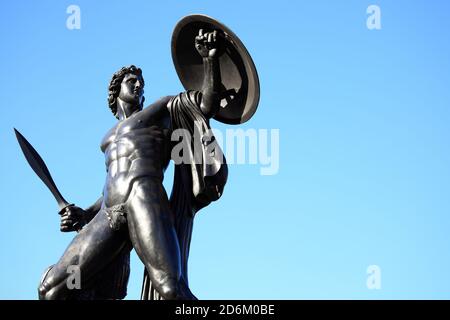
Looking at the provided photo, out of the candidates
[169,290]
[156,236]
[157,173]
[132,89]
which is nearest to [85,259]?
[156,236]

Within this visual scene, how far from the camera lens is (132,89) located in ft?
43.9

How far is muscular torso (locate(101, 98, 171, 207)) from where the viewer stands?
12172 millimetres

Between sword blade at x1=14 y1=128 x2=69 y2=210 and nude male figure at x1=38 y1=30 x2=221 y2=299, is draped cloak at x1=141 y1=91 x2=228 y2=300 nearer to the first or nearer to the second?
nude male figure at x1=38 y1=30 x2=221 y2=299

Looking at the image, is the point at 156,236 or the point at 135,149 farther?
the point at 135,149

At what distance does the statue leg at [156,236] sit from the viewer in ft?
37.0

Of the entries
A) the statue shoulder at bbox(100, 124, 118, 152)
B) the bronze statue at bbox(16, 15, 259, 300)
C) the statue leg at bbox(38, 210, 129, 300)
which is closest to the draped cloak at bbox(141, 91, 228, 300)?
the bronze statue at bbox(16, 15, 259, 300)

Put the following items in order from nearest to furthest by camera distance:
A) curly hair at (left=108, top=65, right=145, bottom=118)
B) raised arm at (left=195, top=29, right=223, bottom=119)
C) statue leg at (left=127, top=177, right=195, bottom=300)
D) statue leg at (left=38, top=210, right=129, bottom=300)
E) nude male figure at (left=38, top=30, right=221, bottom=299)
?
statue leg at (left=127, top=177, right=195, bottom=300) → nude male figure at (left=38, top=30, right=221, bottom=299) → statue leg at (left=38, top=210, right=129, bottom=300) → raised arm at (left=195, top=29, right=223, bottom=119) → curly hair at (left=108, top=65, right=145, bottom=118)

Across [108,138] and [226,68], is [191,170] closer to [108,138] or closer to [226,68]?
[108,138]

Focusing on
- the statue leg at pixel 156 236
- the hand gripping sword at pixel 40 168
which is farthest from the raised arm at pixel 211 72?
the hand gripping sword at pixel 40 168

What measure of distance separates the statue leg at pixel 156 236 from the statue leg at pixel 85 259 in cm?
37

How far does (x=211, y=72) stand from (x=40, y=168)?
286 centimetres
